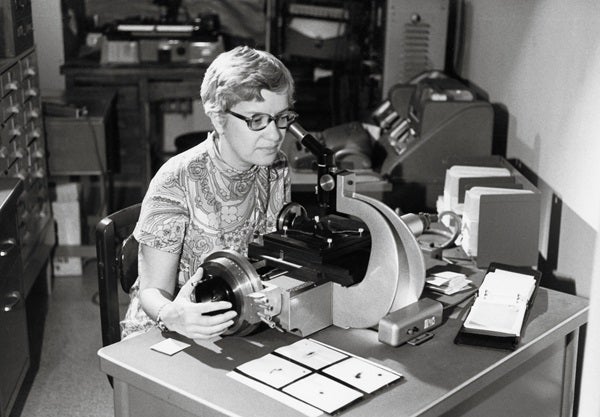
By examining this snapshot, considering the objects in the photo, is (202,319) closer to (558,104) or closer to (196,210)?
(196,210)

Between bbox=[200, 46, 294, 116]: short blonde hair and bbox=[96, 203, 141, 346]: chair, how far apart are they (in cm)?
43

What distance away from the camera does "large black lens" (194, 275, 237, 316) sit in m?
1.80

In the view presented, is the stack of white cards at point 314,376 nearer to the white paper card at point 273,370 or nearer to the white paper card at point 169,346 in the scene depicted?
the white paper card at point 273,370

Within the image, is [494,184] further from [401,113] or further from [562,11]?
[401,113]

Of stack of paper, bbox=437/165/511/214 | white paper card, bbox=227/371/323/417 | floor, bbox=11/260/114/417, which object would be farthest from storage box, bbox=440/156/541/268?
floor, bbox=11/260/114/417

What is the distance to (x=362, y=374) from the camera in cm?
172

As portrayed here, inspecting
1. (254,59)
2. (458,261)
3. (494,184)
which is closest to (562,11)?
(494,184)

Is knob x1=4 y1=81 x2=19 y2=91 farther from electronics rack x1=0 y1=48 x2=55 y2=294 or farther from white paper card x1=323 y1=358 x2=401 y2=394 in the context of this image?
white paper card x1=323 y1=358 x2=401 y2=394

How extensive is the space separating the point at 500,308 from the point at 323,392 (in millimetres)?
607

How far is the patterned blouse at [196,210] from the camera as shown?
6.91 ft

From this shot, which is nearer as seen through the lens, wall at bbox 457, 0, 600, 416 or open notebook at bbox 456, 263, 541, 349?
open notebook at bbox 456, 263, 541, 349

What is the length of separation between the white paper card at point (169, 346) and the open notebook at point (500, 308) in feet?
2.03

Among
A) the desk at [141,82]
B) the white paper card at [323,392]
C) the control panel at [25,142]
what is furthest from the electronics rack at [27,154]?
the white paper card at [323,392]

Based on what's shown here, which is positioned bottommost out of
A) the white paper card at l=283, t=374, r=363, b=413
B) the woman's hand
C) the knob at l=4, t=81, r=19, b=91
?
the white paper card at l=283, t=374, r=363, b=413
